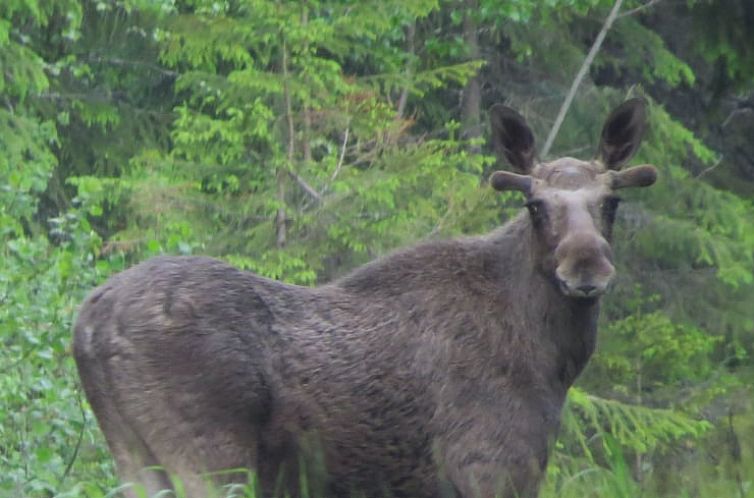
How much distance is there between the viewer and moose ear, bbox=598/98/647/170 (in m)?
8.70

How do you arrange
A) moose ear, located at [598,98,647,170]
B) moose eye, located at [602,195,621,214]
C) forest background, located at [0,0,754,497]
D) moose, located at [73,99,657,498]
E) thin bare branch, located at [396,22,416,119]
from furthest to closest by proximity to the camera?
thin bare branch, located at [396,22,416,119] < forest background, located at [0,0,754,497] < moose ear, located at [598,98,647,170] < moose eye, located at [602,195,621,214] < moose, located at [73,99,657,498]

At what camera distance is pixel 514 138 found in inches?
344

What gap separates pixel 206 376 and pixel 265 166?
9.46 m

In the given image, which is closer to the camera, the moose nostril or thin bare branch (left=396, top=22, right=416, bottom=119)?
the moose nostril

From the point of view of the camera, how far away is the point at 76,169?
25094mm

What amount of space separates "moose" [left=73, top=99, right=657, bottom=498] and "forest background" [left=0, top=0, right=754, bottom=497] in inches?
19.7

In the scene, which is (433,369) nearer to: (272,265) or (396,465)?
(396,465)

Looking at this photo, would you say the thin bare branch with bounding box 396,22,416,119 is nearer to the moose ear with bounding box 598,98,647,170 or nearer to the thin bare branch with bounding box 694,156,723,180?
the thin bare branch with bounding box 694,156,723,180

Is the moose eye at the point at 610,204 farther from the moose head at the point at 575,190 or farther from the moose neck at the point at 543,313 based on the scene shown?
the moose neck at the point at 543,313

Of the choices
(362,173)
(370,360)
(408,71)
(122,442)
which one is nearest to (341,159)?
(362,173)

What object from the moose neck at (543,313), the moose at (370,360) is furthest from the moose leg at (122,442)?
the moose neck at (543,313)

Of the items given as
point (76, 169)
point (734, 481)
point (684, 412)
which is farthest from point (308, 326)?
point (76, 169)

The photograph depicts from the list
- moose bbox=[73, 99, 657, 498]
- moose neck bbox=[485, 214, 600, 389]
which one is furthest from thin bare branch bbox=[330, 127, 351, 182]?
moose neck bbox=[485, 214, 600, 389]

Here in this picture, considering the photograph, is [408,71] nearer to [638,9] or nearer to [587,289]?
[638,9]
